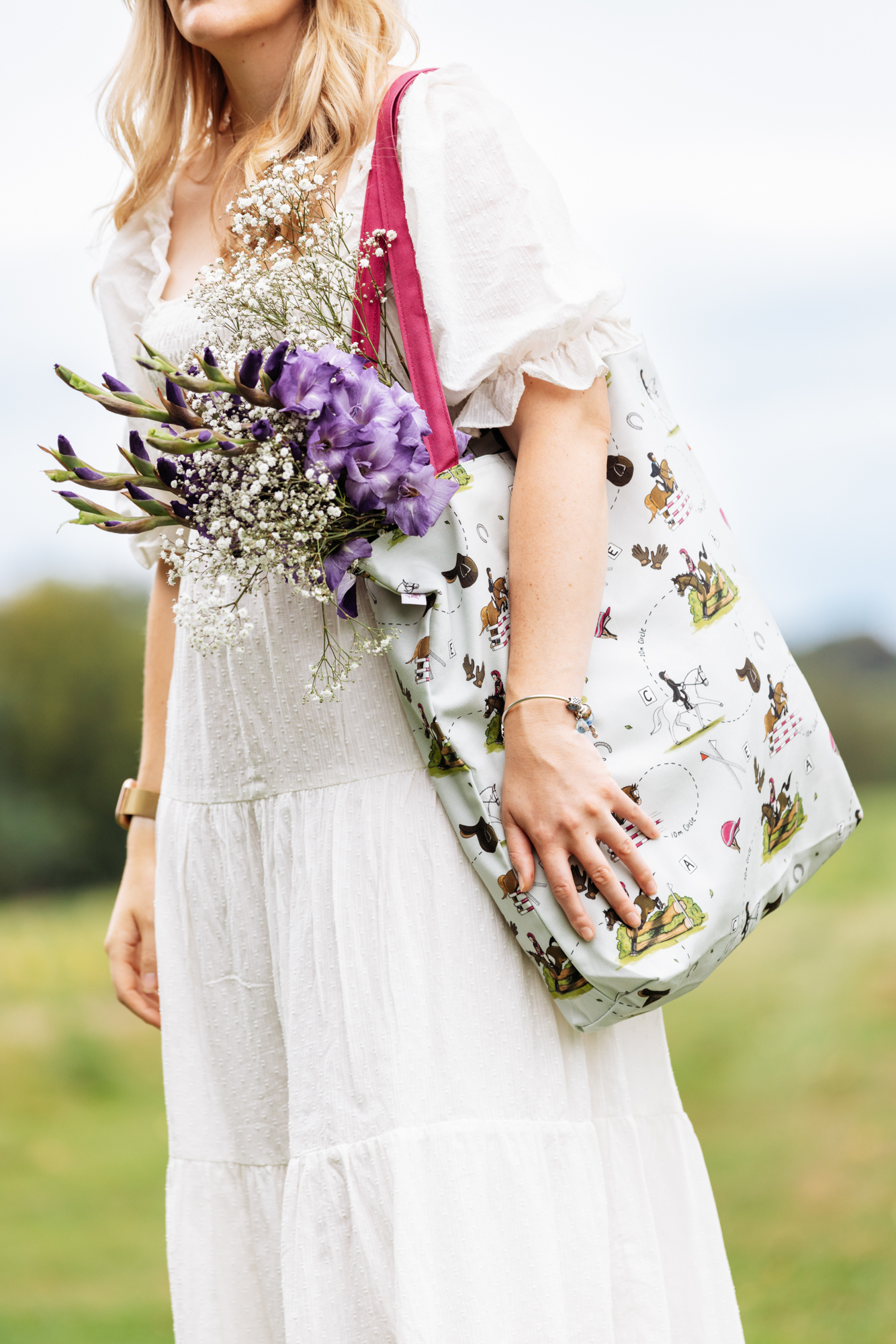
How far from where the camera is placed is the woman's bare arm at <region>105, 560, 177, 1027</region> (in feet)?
4.16

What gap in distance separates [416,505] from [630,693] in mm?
230

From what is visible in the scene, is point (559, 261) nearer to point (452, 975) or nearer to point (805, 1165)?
point (452, 975)

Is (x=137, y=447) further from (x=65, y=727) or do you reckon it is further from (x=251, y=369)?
(x=65, y=727)

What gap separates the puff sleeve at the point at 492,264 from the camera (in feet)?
2.95

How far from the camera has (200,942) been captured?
1.06 meters

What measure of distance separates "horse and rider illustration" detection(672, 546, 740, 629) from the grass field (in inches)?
75.5

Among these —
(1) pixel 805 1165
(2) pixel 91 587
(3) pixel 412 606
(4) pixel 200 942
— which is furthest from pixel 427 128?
(2) pixel 91 587

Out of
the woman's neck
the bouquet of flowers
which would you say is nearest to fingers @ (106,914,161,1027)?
the bouquet of flowers

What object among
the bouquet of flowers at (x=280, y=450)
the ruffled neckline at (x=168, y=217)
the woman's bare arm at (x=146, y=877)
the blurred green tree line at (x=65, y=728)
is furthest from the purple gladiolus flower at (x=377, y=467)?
the blurred green tree line at (x=65, y=728)

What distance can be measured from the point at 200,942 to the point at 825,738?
598mm

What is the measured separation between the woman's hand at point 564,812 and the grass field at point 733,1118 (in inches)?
74.7

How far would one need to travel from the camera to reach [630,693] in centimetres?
92

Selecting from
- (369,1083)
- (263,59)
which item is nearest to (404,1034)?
(369,1083)

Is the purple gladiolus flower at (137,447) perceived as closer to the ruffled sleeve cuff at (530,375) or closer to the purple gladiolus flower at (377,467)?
the purple gladiolus flower at (377,467)
